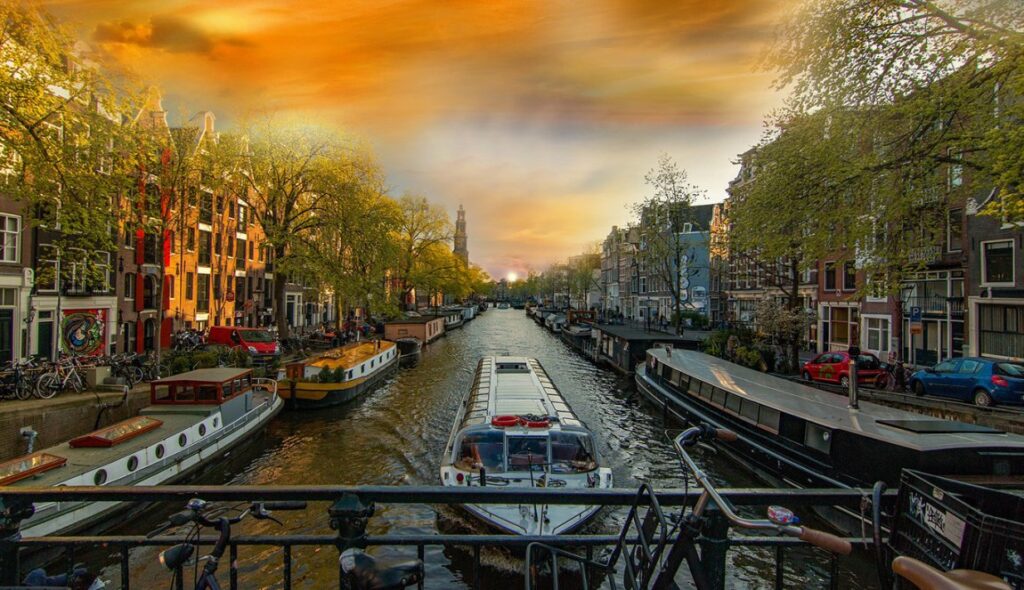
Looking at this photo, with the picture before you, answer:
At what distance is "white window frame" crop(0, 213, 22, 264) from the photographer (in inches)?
912

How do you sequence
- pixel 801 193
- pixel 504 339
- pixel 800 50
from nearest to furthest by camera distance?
pixel 800 50
pixel 801 193
pixel 504 339

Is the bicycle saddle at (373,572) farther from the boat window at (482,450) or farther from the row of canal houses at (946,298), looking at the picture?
the row of canal houses at (946,298)

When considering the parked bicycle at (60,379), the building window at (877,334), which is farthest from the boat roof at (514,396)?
the building window at (877,334)

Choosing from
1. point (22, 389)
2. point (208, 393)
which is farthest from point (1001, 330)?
point (22, 389)

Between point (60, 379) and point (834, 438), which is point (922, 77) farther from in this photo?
point (60, 379)

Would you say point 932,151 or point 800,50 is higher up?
point 800,50

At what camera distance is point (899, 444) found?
406 inches

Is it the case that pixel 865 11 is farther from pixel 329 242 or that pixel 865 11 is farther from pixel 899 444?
pixel 329 242

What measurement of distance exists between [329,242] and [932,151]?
31.4 m

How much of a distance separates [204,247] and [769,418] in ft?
133

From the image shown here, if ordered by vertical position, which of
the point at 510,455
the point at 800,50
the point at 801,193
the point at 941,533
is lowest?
the point at 510,455

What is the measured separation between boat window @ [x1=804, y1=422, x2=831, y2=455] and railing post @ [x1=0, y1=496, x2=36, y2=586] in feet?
46.3

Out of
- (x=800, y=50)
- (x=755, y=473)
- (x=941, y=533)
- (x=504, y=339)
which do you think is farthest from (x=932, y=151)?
(x=504, y=339)

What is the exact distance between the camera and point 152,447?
→ 12.8 m
